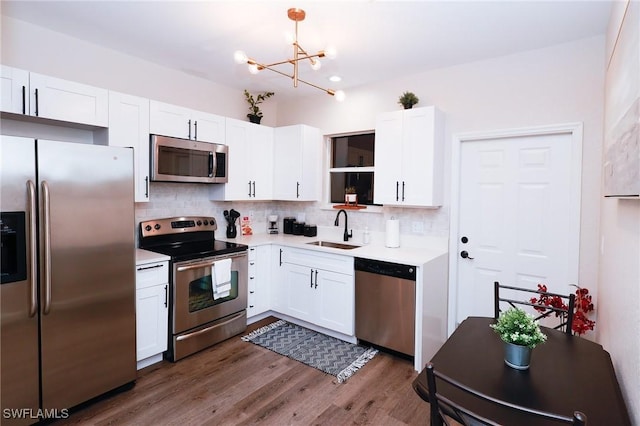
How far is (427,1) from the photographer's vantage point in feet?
7.32

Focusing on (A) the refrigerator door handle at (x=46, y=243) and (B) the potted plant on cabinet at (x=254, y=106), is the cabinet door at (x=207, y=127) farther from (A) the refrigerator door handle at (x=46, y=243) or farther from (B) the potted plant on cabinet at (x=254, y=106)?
(A) the refrigerator door handle at (x=46, y=243)

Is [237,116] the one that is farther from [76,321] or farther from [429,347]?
[429,347]

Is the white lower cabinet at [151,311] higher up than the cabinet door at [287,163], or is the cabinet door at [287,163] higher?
the cabinet door at [287,163]

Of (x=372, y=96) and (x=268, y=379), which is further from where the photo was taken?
(x=372, y=96)

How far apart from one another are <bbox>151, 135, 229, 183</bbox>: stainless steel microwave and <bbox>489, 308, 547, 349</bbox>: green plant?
2.89 metres

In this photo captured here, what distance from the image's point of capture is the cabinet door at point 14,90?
2.29 metres

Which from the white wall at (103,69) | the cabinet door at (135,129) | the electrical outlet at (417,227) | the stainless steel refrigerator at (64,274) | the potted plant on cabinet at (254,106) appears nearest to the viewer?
the stainless steel refrigerator at (64,274)

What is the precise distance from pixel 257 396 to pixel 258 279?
4.63 feet

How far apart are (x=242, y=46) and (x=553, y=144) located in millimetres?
2764

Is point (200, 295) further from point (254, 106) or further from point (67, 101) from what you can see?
point (254, 106)

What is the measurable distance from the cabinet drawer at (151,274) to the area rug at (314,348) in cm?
107

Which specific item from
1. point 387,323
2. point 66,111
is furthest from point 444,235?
point 66,111

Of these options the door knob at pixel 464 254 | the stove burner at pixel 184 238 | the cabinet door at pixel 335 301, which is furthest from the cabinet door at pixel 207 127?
the door knob at pixel 464 254

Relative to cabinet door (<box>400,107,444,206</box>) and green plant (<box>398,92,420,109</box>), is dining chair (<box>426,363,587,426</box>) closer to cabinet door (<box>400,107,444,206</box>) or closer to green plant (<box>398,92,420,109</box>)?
cabinet door (<box>400,107,444,206</box>)
